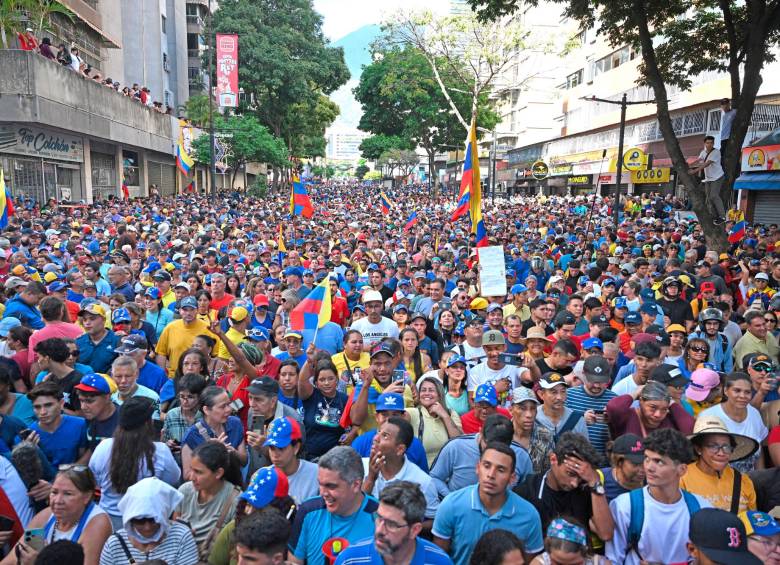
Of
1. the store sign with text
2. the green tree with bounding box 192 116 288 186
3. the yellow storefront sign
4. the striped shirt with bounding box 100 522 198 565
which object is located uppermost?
the green tree with bounding box 192 116 288 186

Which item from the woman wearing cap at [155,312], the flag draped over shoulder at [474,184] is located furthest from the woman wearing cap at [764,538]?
Answer: the flag draped over shoulder at [474,184]

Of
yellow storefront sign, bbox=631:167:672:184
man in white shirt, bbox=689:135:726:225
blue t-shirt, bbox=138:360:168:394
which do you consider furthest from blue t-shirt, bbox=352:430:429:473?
yellow storefront sign, bbox=631:167:672:184

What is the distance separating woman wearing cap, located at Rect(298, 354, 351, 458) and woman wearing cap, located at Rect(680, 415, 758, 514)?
2484 mm

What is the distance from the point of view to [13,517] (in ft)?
11.8

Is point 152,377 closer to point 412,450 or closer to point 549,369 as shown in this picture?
point 412,450

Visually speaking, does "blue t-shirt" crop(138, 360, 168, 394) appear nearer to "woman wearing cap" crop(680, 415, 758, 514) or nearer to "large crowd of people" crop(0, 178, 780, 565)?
"large crowd of people" crop(0, 178, 780, 565)

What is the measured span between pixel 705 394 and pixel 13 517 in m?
4.76

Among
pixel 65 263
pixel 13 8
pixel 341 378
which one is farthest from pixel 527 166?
pixel 341 378

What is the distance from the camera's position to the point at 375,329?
7418 millimetres

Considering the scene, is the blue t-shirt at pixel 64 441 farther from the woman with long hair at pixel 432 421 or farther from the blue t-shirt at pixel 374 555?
the blue t-shirt at pixel 374 555

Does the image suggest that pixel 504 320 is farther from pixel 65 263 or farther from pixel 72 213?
pixel 72 213

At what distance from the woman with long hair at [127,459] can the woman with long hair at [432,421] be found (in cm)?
169

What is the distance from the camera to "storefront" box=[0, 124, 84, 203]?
71.6 ft

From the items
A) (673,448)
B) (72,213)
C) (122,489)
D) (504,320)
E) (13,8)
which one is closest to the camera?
(673,448)
